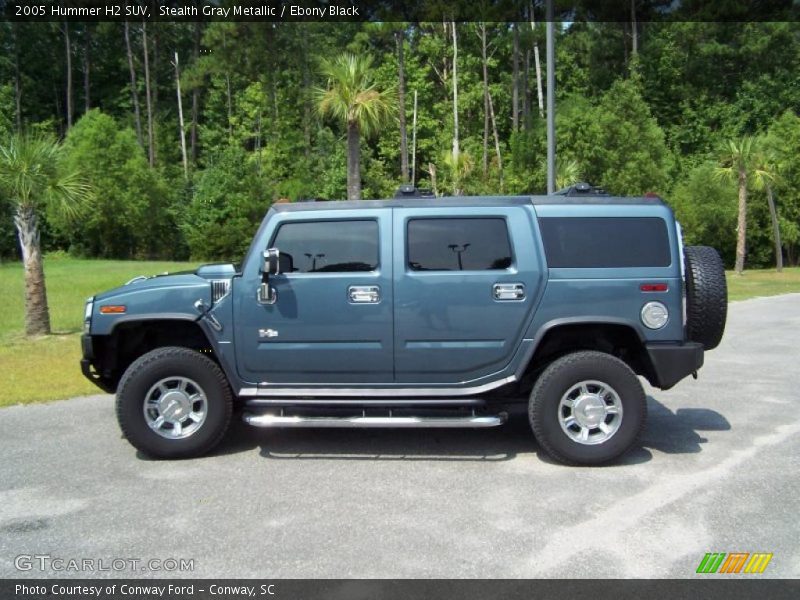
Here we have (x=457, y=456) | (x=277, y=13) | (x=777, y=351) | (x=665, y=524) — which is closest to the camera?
(x=665, y=524)

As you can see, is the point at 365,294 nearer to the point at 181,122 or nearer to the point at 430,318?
the point at 430,318

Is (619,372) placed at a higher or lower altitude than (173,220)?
lower

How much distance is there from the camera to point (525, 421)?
7070 millimetres

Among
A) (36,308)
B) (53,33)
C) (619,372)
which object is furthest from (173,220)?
(619,372)

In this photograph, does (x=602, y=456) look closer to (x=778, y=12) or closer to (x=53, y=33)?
(x=778, y=12)

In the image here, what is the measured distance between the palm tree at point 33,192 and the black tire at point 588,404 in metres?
9.73

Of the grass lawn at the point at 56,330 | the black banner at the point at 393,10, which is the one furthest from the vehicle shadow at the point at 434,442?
the black banner at the point at 393,10

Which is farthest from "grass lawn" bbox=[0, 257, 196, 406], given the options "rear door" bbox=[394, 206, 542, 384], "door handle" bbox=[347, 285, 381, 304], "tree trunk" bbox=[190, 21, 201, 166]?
"tree trunk" bbox=[190, 21, 201, 166]

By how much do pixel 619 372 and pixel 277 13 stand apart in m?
38.1

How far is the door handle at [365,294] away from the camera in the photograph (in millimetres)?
5621

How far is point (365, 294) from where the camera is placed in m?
5.62

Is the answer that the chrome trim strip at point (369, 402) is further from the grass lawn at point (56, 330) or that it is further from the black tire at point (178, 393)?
the grass lawn at point (56, 330)

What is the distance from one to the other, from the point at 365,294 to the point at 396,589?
245cm

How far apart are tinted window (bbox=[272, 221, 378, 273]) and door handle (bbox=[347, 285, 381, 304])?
0.16 metres
